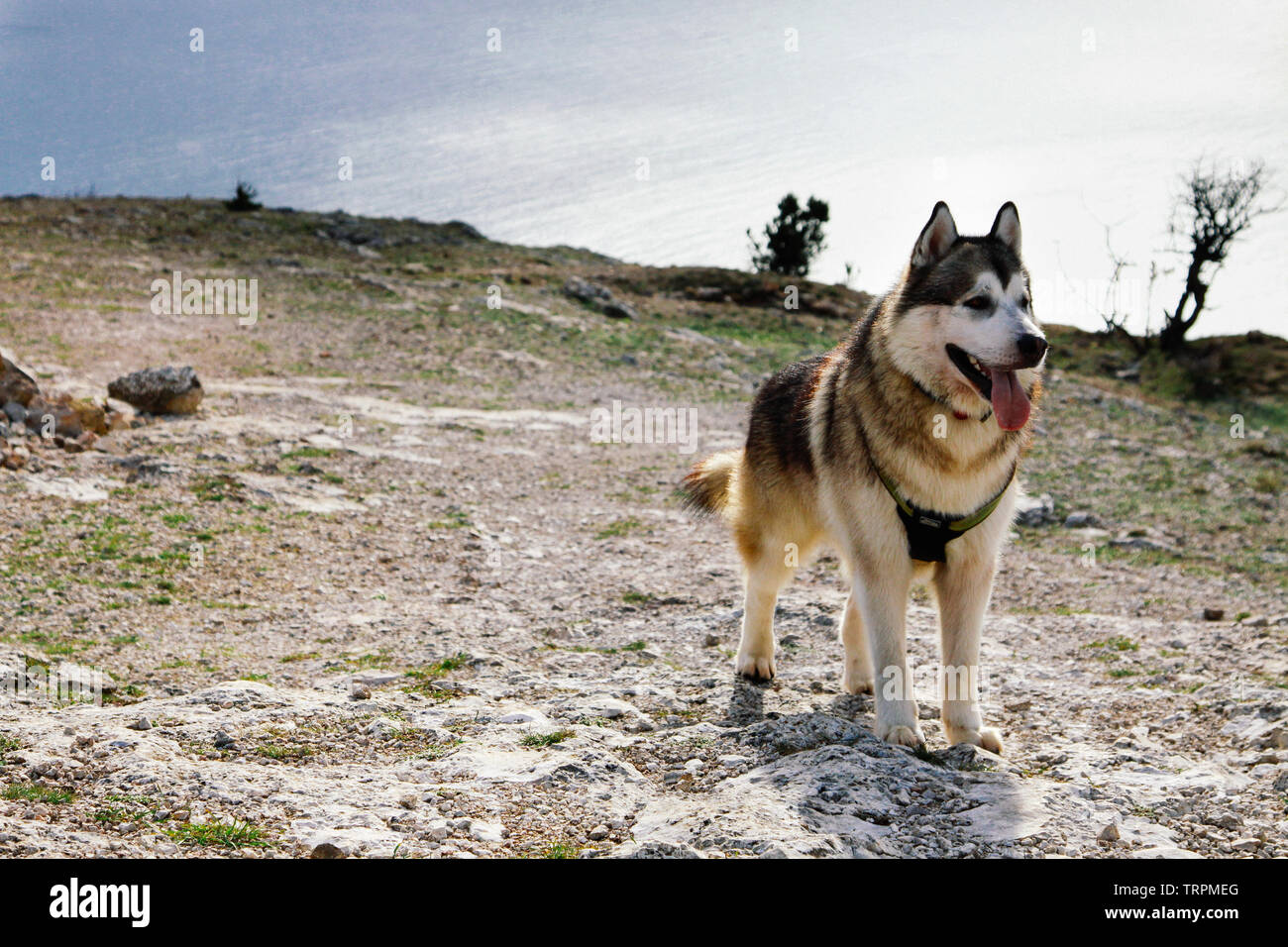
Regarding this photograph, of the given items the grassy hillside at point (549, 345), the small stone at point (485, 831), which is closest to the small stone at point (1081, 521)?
the grassy hillside at point (549, 345)

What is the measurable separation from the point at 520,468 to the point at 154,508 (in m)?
4.60

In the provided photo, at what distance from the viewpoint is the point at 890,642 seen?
199 inches

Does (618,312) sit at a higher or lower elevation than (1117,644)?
higher

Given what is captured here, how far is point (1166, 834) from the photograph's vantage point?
13.2 feet

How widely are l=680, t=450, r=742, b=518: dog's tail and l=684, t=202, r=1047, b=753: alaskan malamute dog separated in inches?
49.9

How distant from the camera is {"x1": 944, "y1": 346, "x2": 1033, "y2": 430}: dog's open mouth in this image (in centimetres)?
472

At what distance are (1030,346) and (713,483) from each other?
2.68m

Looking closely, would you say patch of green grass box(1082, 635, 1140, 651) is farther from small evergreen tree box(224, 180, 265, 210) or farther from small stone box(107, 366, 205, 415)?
small evergreen tree box(224, 180, 265, 210)

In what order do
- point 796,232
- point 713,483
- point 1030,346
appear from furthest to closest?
point 796,232, point 713,483, point 1030,346

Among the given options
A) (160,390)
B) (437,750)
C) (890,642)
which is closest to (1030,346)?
(890,642)

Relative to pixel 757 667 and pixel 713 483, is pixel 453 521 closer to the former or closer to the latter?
pixel 713 483

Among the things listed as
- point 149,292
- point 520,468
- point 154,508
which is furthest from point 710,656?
point 149,292
